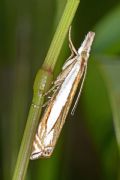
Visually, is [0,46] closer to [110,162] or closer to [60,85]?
[110,162]

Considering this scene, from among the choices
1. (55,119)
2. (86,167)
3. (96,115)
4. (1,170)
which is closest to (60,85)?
(55,119)

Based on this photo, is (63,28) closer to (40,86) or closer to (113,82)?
(40,86)

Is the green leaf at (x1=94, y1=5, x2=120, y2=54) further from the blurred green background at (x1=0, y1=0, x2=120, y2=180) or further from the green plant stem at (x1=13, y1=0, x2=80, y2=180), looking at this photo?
the green plant stem at (x1=13, y1=0, x2=80, y2=180)

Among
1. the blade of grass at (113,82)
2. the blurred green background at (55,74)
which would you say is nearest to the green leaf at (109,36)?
the blurred green background at (55,74)

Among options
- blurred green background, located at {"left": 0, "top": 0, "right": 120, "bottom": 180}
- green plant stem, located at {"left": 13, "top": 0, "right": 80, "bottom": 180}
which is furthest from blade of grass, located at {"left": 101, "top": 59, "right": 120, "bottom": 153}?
green plant stem, located at {"left": 13, "top": 0, "right": 80, "bottom": 180}

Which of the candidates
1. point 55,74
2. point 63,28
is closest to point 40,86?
point 63,28

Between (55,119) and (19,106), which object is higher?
(19,106)

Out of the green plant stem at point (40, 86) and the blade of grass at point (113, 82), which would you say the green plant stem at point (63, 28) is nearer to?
the green plant stem at point (40, 86)

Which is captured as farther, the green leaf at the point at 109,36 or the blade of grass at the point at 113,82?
the green leaf at the point at 109,36

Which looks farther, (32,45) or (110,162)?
(32,45)
